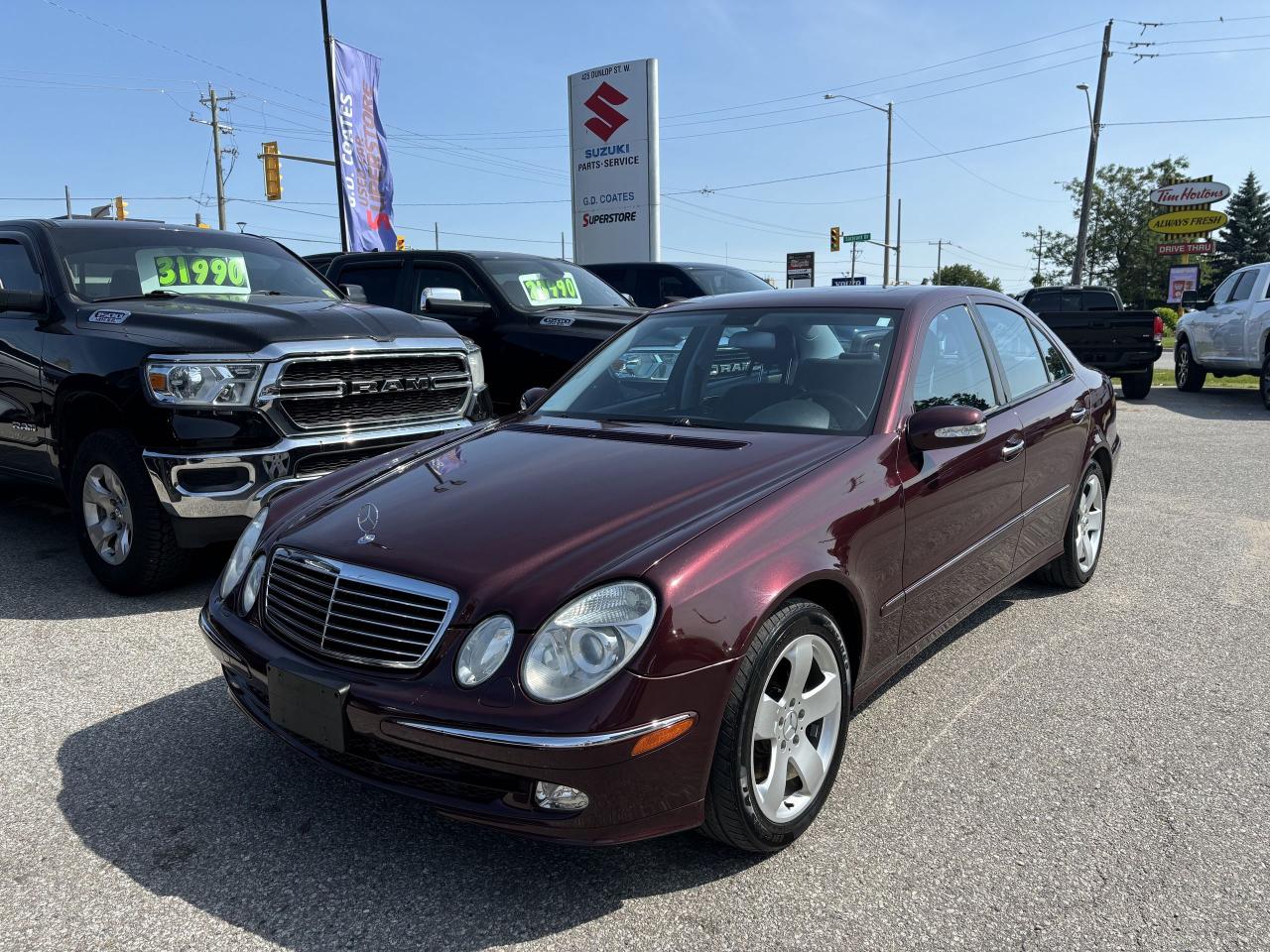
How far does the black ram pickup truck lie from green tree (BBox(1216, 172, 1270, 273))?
3422 inches

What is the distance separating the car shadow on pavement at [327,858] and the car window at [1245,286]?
14.8 metres

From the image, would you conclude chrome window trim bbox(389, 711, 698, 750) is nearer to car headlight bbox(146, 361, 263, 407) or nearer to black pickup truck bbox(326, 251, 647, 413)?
car headlight bbox(146, 361, 263, 407)

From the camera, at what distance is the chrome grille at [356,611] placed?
2.41 meters

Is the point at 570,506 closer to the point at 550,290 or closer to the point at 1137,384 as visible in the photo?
the point at 550,290

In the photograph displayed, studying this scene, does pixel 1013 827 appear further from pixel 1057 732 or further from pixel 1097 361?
pixel 1097 361

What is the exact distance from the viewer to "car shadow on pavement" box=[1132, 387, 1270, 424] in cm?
1280

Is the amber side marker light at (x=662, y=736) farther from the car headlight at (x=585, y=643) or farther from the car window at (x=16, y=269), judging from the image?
the car window at (x=16, y=269)

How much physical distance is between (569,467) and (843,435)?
917 millimetres

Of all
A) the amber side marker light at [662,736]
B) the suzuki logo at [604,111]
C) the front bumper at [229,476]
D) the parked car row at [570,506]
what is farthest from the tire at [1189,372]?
the amber side marker light at [662,736]

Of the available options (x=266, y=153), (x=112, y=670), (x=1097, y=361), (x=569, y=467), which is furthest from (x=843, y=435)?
(x=266, y=153)

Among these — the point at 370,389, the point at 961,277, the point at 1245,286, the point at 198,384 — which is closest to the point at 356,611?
the point at 198,384

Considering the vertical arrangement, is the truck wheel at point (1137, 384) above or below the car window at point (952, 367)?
below

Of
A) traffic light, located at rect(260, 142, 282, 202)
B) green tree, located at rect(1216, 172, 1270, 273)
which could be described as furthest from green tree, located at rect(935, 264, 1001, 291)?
traffic light, located at rect(260, 142, 282, 202)

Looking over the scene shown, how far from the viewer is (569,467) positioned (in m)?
3.11
